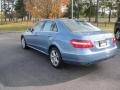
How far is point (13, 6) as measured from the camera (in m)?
62.8

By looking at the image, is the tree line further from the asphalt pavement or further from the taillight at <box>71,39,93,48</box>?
the taillight at <box>71,39,93,48</box>

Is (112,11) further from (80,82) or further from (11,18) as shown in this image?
(80,82)

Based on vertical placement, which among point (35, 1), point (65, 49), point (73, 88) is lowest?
point (73, 88)

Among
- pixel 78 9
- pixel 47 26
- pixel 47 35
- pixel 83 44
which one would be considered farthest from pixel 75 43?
pixel 78 9

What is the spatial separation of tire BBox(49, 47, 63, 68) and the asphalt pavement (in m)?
0.15

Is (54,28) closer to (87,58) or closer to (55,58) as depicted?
(55,58)

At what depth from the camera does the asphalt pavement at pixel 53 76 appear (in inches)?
208

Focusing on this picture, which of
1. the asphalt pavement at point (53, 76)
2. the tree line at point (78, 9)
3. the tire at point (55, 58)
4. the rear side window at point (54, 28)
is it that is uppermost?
the tree line at point (78, 9)

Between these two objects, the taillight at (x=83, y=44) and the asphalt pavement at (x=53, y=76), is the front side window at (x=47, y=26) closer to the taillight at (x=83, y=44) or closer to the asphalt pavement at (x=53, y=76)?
the asphalt pavement at (x=53, y=76)

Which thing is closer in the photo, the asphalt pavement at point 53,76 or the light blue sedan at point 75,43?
the asphalt pavement at point 53,76

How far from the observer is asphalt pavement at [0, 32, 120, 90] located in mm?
5285

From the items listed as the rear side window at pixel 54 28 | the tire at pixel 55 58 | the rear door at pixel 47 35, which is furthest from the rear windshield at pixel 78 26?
the tire at pixel 55 58

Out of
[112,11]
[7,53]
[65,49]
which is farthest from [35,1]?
[112,11]

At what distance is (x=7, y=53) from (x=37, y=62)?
201 cm
